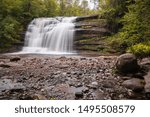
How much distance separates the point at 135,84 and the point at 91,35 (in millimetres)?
14362

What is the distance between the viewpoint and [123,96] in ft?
18.7

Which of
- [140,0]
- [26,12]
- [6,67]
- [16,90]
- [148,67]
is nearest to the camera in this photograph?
[16,90]

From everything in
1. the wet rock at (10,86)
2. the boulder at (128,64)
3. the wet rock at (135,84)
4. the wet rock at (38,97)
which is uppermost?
the boulder at (128,64)

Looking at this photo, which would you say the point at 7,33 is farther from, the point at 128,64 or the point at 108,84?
the point at 108,84

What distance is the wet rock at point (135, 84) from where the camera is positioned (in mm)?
6180

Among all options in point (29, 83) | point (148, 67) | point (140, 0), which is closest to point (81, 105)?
point (29, 83)

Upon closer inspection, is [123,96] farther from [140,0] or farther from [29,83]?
[140,0]

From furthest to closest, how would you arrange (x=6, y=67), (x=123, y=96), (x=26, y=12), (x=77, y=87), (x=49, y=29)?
(x=26, y=12)
(x=49, y=29)
(x=6, y=67)
(x=77, y=87)
(x=123, y=96)

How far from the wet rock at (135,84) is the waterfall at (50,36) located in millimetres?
13341

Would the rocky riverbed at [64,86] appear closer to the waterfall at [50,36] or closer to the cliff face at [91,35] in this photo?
the cliff face at [91,35]

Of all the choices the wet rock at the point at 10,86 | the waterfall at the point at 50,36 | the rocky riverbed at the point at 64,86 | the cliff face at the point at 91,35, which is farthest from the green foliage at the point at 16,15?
the wet rock at the point at 10,86

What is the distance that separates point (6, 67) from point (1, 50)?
32.7 ft

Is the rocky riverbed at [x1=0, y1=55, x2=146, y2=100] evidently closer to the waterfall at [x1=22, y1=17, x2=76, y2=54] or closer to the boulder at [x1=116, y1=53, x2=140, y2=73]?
the boulder at [x1=116, y1=53, x2=140, y2=73]

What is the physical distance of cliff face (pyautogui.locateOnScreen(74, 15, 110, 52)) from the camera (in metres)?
19.5
